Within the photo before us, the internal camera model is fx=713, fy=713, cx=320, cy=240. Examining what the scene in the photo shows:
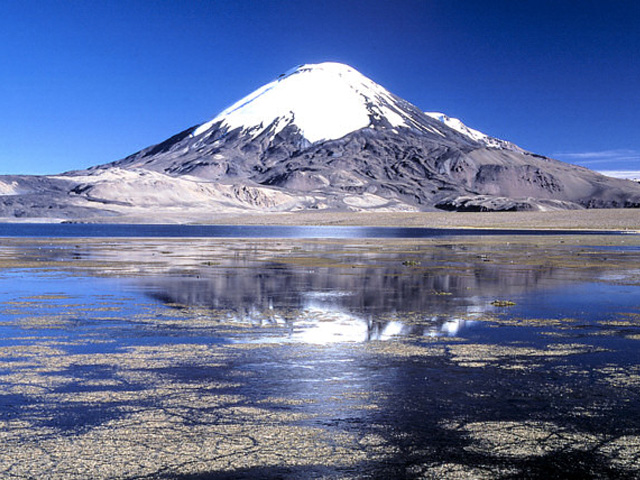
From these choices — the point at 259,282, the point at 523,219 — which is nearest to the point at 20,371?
the point at 259,282

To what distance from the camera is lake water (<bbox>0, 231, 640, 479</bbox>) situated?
21.0 feet

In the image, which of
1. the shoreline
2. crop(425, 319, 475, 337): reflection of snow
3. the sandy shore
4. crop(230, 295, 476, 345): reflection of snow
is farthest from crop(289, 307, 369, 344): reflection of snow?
the sandy shore

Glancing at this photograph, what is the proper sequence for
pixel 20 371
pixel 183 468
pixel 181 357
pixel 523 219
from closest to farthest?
pixel 183 468 → pixel 20 371 → pixel 181 357 → pixel 523 219

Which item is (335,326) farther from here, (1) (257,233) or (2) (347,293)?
(1) (257,233)

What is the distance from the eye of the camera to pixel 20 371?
9641 millimetres

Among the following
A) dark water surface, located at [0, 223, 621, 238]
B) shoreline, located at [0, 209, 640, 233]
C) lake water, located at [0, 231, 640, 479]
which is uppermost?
shoreline, located at [0, 209, 640, 233]

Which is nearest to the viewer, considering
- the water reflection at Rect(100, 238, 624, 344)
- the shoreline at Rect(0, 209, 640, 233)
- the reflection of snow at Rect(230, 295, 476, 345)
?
the reflection of snow at Rect(230, 295, 476, 345)

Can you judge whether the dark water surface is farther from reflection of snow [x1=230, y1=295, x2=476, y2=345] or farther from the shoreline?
reflection of snow [x1=230, y1=295, x2=476, y2=345]

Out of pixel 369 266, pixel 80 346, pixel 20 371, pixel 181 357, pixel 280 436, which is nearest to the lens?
pixel 280 436

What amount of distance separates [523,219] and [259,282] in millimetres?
104635

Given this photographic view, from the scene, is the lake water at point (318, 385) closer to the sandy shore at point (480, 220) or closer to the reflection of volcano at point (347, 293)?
the reflection of volcano at point (347, 293)

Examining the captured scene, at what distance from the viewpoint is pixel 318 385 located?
9008 mm

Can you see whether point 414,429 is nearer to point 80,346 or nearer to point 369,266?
point 80,346

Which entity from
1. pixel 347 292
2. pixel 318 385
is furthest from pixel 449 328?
pixel 347 292
